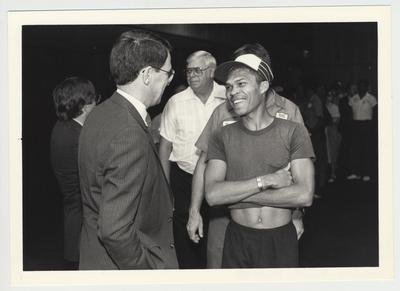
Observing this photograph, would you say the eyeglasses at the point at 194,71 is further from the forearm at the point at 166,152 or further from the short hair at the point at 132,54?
the short hair at the point at 132,54

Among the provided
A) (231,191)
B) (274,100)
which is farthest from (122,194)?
(274,100)

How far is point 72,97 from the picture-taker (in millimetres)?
3168

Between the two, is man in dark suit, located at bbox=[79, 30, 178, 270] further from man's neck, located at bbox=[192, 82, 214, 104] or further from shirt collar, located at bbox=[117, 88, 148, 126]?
man's neck, located at bbox=[192, 82, 214, 104]

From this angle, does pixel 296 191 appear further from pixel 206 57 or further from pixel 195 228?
pixel 206 57

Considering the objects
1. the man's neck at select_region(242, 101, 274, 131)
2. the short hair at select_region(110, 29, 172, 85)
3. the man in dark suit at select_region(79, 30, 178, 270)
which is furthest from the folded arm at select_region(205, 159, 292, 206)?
the short hair at select_region(110, 29, 172, 85)

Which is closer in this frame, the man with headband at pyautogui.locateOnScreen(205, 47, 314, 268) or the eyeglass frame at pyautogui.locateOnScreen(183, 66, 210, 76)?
the man with headband at pyautogui.locateOnScreen(205, 47, 314, 268)

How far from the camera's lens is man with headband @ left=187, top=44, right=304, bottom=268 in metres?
3.14

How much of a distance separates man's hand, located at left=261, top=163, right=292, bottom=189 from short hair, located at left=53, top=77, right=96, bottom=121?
1.14m

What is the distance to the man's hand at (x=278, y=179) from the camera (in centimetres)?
287

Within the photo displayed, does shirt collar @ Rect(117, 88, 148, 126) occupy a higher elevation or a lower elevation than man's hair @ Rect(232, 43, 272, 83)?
lower

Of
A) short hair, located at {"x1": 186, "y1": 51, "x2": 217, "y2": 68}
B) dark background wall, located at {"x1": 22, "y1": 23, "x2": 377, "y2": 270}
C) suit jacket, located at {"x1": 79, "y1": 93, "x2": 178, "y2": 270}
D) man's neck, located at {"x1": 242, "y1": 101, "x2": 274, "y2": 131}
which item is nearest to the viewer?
suit jacket, located at {"x1": 79, "y1": 93, "x2": 178, "y2": 270}

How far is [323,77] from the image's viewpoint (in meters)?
3.78

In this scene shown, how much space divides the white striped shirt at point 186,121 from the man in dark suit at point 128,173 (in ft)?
2.87
